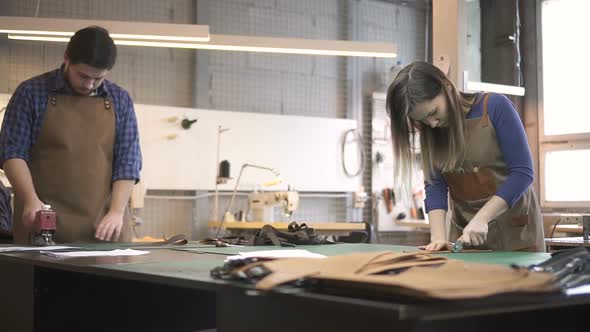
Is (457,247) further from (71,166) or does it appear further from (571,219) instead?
(571,219)

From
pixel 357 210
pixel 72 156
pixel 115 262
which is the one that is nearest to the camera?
pixel 115 262

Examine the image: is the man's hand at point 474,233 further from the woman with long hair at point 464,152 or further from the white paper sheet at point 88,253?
the white paper sheet at point 88,253

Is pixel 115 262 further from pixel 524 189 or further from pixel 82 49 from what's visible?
pixel 524 189

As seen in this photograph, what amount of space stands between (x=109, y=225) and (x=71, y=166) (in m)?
0.28

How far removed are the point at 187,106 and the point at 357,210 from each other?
2.23 meters

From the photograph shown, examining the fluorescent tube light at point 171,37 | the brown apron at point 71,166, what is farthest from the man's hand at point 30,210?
the fluorescent tube light at point 171,37

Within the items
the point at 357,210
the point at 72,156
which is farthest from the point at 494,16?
the point at 72,156

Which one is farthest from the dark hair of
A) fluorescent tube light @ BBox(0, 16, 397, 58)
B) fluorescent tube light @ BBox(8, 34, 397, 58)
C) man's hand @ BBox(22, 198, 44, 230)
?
fluorescent tube light @ BBox(8, 34, 397, 58)

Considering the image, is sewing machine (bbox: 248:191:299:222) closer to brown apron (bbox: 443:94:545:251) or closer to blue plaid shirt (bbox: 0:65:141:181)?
blue plaid shirt (bbox: 0:65:141:181)

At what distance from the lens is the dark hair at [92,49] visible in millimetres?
2691

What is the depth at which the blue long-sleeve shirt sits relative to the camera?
2.51 metres

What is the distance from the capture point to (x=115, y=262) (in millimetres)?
1870

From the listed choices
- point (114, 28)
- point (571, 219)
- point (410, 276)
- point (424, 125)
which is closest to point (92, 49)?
point (424, 125)

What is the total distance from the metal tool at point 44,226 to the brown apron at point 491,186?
1504 millimetres
